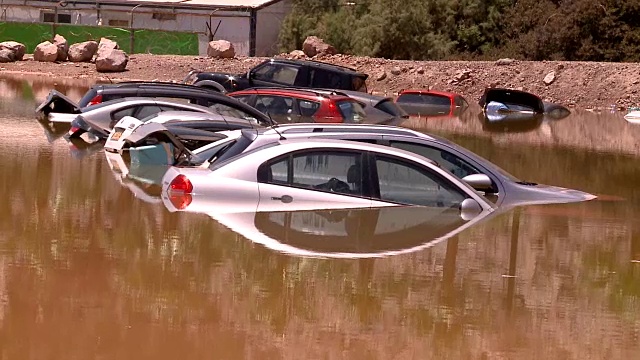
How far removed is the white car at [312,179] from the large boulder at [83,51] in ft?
123

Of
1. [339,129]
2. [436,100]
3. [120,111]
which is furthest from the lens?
[436,100]

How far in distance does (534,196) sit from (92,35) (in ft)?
142

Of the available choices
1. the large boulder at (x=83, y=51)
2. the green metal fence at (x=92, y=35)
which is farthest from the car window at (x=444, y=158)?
the green metal fence at (x=92, y=35)

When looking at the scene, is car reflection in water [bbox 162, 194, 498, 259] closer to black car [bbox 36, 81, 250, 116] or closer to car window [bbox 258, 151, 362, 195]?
car window [bbox 258, 151, 362, 195]

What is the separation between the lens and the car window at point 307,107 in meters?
27.2

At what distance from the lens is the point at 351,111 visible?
28.1 metres

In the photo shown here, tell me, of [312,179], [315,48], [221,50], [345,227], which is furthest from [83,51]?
[345,227]

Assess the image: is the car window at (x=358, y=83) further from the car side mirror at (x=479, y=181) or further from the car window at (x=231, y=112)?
the car side mirror at (x=479, y=181)

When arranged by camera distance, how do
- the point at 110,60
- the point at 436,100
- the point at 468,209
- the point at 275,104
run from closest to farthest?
the point at 468,209 → the point at 275,104 → the point at 436,100 → the point at 110,60

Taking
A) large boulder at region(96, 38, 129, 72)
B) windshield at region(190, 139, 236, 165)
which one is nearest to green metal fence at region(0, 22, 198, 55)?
large boulder at region(96, 38, 129, 72)

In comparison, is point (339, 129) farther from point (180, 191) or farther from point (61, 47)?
point (61, 47)

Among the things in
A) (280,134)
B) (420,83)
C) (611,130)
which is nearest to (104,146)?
(280,134)

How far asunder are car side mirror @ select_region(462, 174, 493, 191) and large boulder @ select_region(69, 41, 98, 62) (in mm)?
37515

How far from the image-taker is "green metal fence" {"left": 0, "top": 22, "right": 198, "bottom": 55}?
5603 centimetres
